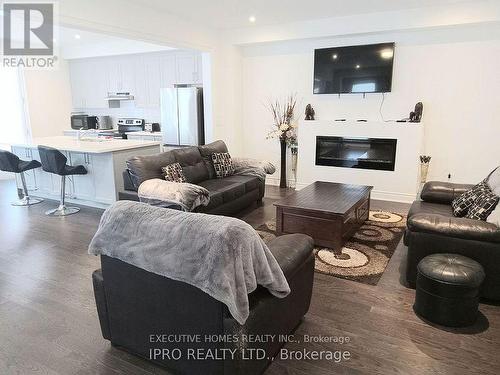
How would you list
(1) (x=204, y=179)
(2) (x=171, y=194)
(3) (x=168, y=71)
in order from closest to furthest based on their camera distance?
(2) (x=171, y=194) < (1) (x=204, y=179) < (3) (x=168, y=71)

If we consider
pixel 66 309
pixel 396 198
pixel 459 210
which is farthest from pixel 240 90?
pixel 66 309

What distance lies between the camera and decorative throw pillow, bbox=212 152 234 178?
206 inches

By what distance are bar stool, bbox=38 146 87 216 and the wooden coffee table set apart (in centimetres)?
305

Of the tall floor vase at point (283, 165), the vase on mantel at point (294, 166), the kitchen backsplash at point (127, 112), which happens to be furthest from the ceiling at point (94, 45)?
the vase on mantel at point (294, 166)

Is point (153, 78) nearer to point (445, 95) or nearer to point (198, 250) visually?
point (445, 95)

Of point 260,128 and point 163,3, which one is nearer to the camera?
point 163,3

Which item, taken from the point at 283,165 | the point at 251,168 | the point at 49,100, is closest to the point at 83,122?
the point at 49,100

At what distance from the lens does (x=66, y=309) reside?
2.72m

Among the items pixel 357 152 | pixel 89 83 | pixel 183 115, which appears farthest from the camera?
pixel 89 83

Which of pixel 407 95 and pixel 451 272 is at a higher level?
pixel 407 95

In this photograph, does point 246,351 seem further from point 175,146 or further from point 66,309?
point 175,146

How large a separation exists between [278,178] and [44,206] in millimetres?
4005

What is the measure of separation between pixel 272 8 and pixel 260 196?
8.86 feet

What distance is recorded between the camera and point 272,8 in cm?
512
